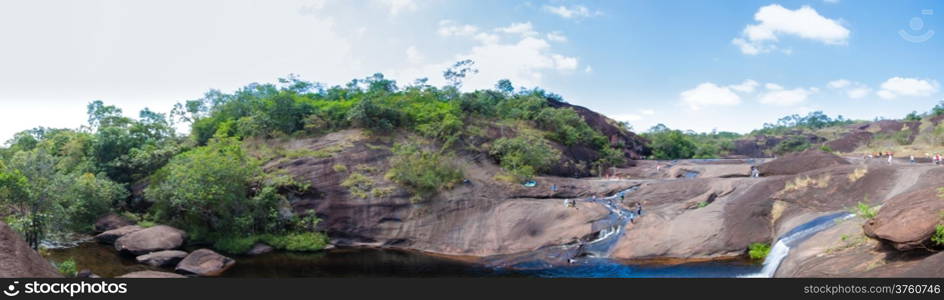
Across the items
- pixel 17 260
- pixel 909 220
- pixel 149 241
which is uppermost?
pixel 909 220

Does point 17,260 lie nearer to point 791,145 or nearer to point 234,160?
point 234,160

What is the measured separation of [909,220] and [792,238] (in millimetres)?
7127

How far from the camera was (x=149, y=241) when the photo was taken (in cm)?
2247

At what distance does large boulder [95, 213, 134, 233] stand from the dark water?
2.35 meters

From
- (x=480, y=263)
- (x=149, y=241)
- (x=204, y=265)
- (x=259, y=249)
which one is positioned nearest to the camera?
(x=204, y=265)

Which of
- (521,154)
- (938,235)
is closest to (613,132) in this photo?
(521,154)

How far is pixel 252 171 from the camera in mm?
27172

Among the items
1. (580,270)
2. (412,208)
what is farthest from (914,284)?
(412,208)

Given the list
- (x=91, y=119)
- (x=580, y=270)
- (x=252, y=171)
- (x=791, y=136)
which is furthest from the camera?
(x=791, y=136)

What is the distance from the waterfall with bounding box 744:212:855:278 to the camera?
1574 centimetres

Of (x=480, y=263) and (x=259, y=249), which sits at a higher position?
(x=259, y=249)

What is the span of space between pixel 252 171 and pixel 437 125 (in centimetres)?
1302

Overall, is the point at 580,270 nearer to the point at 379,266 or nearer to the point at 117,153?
the point at 379,266

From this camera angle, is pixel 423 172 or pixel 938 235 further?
pixel 423 172
